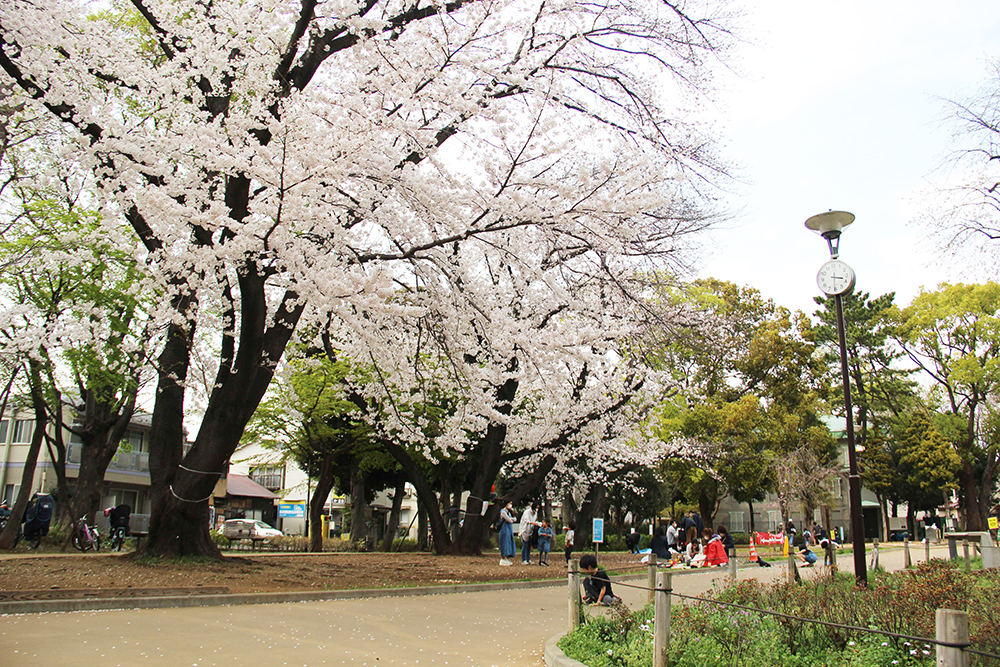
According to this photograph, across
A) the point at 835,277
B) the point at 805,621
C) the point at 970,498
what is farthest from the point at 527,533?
the point at 970,498

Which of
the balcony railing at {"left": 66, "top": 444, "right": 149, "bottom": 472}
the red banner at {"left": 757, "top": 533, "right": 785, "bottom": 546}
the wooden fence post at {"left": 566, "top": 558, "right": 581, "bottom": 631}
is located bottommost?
the red banner at {"left": 757, "top": 533, "right": 785, "bottom": 546}

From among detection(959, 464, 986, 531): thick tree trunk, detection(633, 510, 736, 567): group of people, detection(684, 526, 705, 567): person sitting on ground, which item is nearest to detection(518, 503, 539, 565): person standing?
detection(633, 510, 736, 567): group of people

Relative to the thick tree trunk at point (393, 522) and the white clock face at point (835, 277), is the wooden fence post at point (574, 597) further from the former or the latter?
the thick tree trunk at point (393, 522)

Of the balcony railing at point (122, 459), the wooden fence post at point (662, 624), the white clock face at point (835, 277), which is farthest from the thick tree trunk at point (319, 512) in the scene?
the wooden fence post at point (662, 624)

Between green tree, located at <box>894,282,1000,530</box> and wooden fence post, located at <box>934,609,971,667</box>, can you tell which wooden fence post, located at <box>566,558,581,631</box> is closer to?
wooden fence post, located at <box>934,609,971,667</box>

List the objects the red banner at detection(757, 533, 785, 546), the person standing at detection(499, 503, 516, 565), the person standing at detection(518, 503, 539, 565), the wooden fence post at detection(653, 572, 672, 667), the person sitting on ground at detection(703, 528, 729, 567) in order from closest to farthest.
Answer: the wooden fence post at detection(653, 572, 672, 667) < the person standing at detection(499, 503, 516, 565) < the person standing at detection(518, 503, 539, 565) < the person sitting on ground at detection(703, 528, 729, 567) < the red banner at detection(757, 533, 785, 546)

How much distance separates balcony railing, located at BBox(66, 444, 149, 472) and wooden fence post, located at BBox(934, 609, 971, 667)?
4244cm

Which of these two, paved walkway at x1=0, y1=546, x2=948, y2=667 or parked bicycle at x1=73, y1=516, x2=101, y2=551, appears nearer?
paved walkway at x1=0, y1=546, x2=948, y2=667

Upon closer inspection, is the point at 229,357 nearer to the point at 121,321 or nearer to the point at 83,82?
the point at 83,82

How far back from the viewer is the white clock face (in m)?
11.4

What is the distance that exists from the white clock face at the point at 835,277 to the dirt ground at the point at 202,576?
26.0ft

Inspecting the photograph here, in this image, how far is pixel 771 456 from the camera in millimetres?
33281

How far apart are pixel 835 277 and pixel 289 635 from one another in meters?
9.51

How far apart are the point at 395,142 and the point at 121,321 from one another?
37.1 ft
